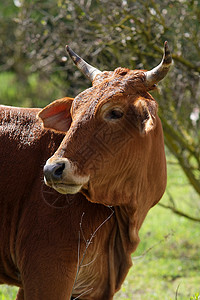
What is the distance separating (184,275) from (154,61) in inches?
109

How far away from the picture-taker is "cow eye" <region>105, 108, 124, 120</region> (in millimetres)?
3127

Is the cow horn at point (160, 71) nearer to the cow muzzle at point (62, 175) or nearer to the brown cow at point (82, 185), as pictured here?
the brown cow at point (82, 185)

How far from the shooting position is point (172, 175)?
11570 millimetres

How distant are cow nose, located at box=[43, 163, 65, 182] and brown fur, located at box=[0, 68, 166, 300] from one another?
0.23 feet

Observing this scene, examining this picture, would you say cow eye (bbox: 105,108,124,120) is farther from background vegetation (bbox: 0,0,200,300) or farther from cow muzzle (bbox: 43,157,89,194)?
background vegetation (bbox: 0,0,200,300)

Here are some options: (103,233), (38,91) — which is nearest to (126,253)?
(103,233)

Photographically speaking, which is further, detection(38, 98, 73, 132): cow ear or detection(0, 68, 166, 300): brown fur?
detection(38, 98, 73, 132): cow ear

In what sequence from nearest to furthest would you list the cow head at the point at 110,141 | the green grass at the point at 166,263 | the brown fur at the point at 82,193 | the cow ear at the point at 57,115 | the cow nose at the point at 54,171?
the cow nose at the point at 54,171 → the cow head at the point at 110,141 → the brown fur at the point at 82,193 → the cow ear at the point at 57,115 → the green grass at the point at 166,263

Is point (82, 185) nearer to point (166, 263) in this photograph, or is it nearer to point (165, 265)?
point (165, 265)

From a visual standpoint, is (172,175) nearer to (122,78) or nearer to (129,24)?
(129,24)

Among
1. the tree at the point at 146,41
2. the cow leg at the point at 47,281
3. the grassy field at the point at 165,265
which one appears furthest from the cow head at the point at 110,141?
the tree at the point at 146,41

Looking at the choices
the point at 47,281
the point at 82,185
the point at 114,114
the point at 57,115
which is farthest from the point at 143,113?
the point at 47,281

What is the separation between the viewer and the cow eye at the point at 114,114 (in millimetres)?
3127

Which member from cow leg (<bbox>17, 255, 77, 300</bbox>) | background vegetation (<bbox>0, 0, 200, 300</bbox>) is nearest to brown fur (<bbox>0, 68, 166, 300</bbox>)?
cow leg (<bbox>17, 255, 77, 300</bbox>)
